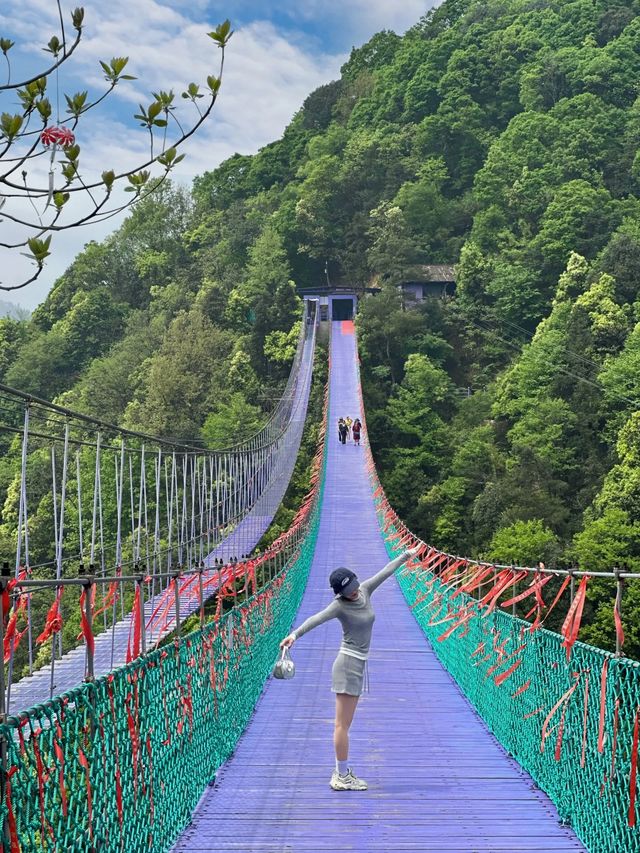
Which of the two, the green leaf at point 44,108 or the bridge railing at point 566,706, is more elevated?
the green leaf at point 44,108

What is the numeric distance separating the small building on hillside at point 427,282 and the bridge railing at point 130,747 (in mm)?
30240

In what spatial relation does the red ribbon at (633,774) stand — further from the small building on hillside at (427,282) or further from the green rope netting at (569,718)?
the small building on hillside at (427,282)

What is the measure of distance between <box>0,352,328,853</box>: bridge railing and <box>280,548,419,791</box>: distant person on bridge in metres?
0.48

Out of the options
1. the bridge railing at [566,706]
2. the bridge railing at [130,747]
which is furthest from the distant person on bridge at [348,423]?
the bridge railing at [130,747]

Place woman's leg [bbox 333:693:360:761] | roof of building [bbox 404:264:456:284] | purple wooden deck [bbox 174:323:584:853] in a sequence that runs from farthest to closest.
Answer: roof of building [bbox 404:264:456:284] → woman's leg [bbox 333:693:360:761] → purple wooden deck [bbox 174:323:584:853]

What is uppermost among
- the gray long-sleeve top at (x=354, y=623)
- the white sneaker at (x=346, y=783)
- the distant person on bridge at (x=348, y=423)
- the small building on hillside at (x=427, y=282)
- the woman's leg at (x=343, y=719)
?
the small building on hillside at (x=427, y=282)

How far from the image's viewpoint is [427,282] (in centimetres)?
3522

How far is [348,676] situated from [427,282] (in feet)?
105

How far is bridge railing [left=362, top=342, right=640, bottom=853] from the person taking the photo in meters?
3.01

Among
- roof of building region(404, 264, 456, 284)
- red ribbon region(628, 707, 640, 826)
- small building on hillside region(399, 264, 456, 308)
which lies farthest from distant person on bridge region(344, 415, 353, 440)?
red ribbon region(628, 707, 640, 826)

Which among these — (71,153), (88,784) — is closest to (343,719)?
(88,784)

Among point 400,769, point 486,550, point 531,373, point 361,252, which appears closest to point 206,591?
point 486,550

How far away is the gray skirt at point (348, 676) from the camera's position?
388cm

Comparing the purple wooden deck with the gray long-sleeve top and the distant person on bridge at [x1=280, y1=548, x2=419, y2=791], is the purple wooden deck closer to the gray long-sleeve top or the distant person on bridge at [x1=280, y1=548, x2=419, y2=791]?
the distant person on bridge at [x1=280, y1=548, x2=419, y2=791]
